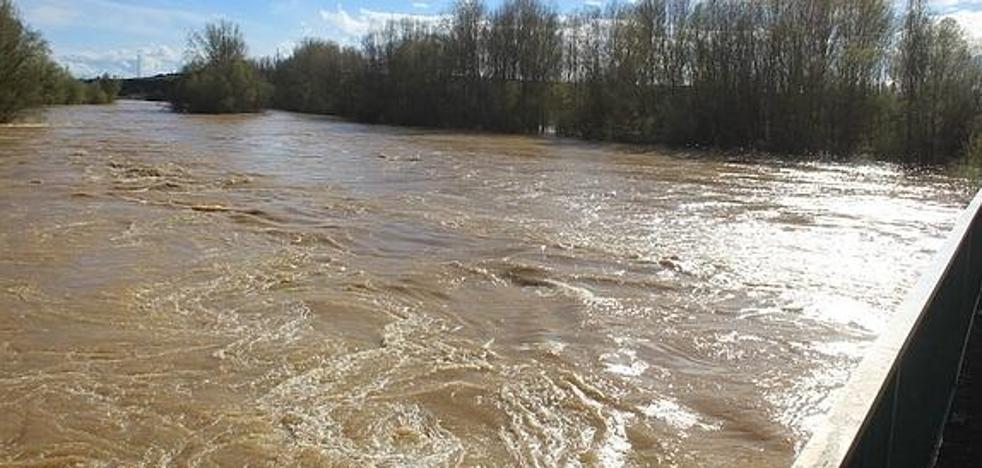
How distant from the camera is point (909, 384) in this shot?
2879 millimetres

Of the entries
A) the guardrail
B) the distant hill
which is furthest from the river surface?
the distant hill

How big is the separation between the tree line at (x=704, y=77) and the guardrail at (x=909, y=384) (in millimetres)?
25712

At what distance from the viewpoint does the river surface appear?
6.24 meters

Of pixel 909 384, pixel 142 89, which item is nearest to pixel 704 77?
pixel 909 384

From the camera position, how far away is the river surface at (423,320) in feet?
20.5

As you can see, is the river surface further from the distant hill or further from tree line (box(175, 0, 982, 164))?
the distant hill

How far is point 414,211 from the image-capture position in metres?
16.8

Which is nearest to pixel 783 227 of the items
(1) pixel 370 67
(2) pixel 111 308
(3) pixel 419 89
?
(2) pixel 111 308

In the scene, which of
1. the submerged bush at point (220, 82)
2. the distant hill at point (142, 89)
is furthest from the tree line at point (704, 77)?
the distant hill at point (142, 89)

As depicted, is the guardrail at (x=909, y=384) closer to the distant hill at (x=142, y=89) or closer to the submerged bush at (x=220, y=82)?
the submerged bush at (x=220, y=82)

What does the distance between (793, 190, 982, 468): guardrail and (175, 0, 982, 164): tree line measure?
2571 cm

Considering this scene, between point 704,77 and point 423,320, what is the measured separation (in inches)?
1443

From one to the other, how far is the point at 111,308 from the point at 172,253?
293 centimetres

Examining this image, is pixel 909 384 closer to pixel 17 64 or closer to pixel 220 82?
pixel 17 64
